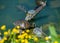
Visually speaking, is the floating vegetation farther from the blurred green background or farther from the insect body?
the blurred green background

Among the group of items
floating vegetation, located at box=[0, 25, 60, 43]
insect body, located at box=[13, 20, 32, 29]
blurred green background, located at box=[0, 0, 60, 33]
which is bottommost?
floating vegetation, located at box=[0, 25, 60, 43]

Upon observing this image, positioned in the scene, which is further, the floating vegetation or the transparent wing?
the transparent wing

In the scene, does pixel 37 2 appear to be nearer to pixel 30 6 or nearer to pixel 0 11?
pixel 30 6

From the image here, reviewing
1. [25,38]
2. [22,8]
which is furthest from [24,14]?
[25,38]

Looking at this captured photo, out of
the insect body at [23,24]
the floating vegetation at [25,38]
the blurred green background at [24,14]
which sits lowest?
the floating vegetation at [25,38]

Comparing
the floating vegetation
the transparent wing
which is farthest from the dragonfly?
the floating vegetation

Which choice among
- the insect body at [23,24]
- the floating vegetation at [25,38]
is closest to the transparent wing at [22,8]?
the insect body at [23,24]

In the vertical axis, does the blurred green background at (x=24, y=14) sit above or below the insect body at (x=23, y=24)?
above

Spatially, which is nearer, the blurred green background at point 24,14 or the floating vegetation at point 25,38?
the floating vegetation at point 25,38

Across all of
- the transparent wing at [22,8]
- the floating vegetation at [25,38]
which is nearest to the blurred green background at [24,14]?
the transparent wing at [22,8]

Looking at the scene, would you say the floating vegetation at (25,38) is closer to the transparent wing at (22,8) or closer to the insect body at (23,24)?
the insect body at (23,24)
